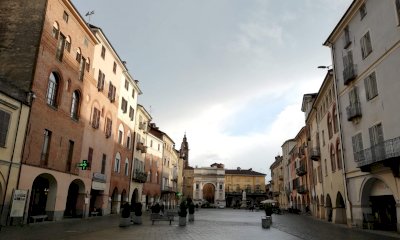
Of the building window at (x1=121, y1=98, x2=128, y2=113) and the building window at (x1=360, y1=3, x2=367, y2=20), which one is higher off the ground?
the building window at (x1=360, y1=3, x2=367, y2=20)

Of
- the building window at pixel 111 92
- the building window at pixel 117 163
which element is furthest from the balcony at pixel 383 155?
the building window at pixel 117 163

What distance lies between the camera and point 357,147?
24469mm

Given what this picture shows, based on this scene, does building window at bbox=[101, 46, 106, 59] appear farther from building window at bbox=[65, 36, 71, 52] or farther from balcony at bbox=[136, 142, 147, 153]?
balcony at bbox=[136, 142, 147, 153]

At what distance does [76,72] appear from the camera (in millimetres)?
28984

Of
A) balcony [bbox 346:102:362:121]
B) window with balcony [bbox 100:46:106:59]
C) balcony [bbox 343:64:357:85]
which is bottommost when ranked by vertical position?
balcony [bbox 346:102:362:121]

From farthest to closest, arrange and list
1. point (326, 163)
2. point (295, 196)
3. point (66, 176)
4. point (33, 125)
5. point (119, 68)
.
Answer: point (295, 196), point (119, 68), point (326, 163), point (66, 176), point (33, 125)

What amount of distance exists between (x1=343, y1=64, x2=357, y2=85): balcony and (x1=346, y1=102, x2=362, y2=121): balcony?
6.38 ft

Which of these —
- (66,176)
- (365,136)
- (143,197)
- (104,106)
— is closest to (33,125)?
(66,176)

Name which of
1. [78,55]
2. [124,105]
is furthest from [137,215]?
[124,105]

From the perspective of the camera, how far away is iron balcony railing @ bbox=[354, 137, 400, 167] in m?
18.7

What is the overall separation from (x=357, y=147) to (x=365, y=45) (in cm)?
747

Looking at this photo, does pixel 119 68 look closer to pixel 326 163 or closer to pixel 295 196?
pixel 326 163

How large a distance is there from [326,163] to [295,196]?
34.3 metres

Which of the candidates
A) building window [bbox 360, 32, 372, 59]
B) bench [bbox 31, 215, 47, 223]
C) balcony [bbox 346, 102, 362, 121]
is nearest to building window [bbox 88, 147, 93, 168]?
bench [bbox 31, 215, 47, 223]
